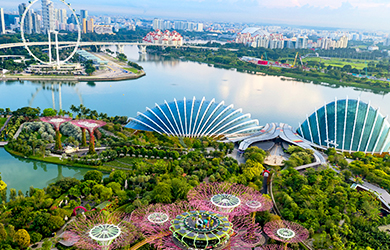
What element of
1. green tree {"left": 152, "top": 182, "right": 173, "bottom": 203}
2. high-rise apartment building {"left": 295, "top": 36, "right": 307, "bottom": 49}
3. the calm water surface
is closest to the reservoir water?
the calm water surface

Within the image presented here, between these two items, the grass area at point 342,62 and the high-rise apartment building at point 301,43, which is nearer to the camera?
the grass area at point 342,62

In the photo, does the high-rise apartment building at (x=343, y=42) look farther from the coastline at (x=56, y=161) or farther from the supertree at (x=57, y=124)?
the coastline at (x=56, y=161)

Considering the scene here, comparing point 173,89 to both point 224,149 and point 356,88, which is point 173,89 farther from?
point 356,88

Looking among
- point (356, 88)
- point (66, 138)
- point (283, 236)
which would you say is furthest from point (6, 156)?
point (356, 88)

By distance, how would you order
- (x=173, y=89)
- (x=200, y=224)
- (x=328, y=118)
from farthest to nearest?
1. (x=173, y=89)
2. (x=328, y=118)
3. (x=200, y=224)

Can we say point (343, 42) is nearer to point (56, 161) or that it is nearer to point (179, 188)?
point (56, 161)

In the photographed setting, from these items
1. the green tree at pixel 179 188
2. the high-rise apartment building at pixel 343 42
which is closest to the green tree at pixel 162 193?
the green tree at pixel 179 188

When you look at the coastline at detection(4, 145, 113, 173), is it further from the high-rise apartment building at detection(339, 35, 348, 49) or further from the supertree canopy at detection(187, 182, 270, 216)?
the high-rise apartment building at detection(339, 35, 348, 49)
